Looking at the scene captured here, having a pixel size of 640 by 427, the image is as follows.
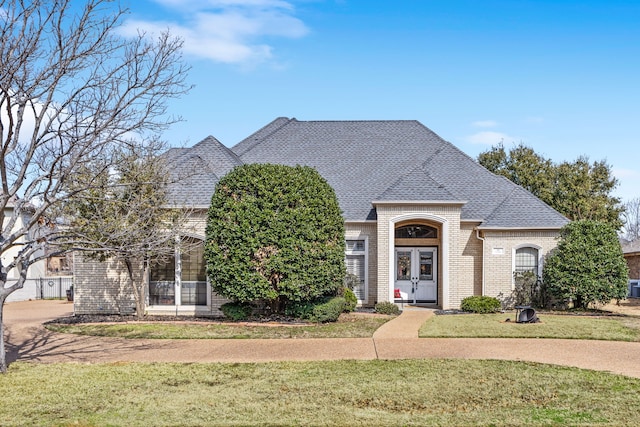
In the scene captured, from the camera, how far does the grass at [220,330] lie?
14.9m

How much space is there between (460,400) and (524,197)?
51.1 ft

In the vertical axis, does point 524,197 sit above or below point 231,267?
above

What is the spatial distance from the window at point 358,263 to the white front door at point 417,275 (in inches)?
60.5

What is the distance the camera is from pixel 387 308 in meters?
20.0

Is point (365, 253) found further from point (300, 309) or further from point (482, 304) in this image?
point (300, 309)

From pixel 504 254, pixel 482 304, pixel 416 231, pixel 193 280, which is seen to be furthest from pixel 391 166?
pixel 193 280

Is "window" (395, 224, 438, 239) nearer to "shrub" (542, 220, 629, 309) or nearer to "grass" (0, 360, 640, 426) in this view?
"shrub" (542, 220, 629, 309)

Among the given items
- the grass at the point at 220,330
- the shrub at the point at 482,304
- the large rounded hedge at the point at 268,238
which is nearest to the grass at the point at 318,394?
the grass at the point at 220,330

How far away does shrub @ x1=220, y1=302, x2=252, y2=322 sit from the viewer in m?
17.4

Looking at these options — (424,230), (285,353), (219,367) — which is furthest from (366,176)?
(219,367)

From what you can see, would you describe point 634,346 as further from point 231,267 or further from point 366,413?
point 231,267

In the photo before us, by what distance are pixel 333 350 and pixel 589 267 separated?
1122 centimetres

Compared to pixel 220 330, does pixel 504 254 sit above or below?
above

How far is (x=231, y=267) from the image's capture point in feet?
54.1
